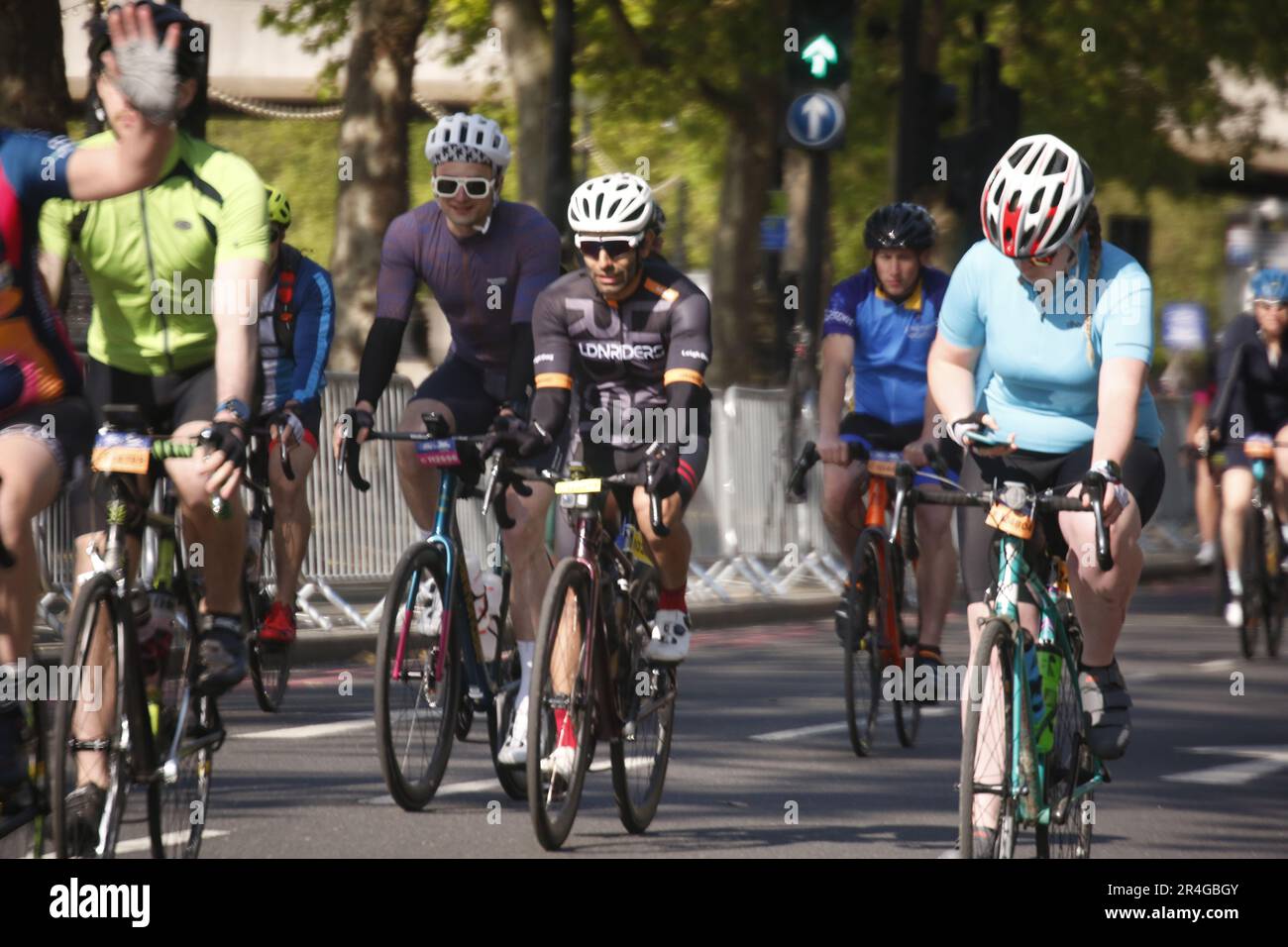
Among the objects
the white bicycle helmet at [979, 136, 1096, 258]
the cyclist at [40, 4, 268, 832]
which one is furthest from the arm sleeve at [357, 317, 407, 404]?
the white bicycle helmet at [979, 136, 1096, 258]

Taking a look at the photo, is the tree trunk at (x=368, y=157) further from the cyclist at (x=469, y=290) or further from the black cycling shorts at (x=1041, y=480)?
the black cycling shorts at (x=1041, y=480)

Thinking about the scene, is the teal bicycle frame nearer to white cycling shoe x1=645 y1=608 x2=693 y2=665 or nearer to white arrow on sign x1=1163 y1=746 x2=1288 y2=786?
white cycling shoe x1=645 y1=608 x2=693 y2=665

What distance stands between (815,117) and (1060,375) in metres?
8.29

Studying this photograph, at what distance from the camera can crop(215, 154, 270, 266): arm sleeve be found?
20.1ft

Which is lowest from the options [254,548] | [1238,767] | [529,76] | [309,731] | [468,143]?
[1238,767]

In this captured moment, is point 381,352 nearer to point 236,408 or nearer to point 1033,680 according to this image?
point 236,408

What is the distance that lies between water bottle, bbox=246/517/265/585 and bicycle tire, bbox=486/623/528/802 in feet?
5.72

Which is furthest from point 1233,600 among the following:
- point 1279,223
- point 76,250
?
point 1279,223

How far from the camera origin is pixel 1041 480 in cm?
666

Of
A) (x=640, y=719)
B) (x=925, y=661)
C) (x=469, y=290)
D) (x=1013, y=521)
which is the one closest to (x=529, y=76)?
(x=925, y=661)

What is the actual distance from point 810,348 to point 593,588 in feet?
34.5

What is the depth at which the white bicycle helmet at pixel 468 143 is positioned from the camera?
26.7ft

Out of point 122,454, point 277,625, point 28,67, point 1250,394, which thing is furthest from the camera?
point 28,67
